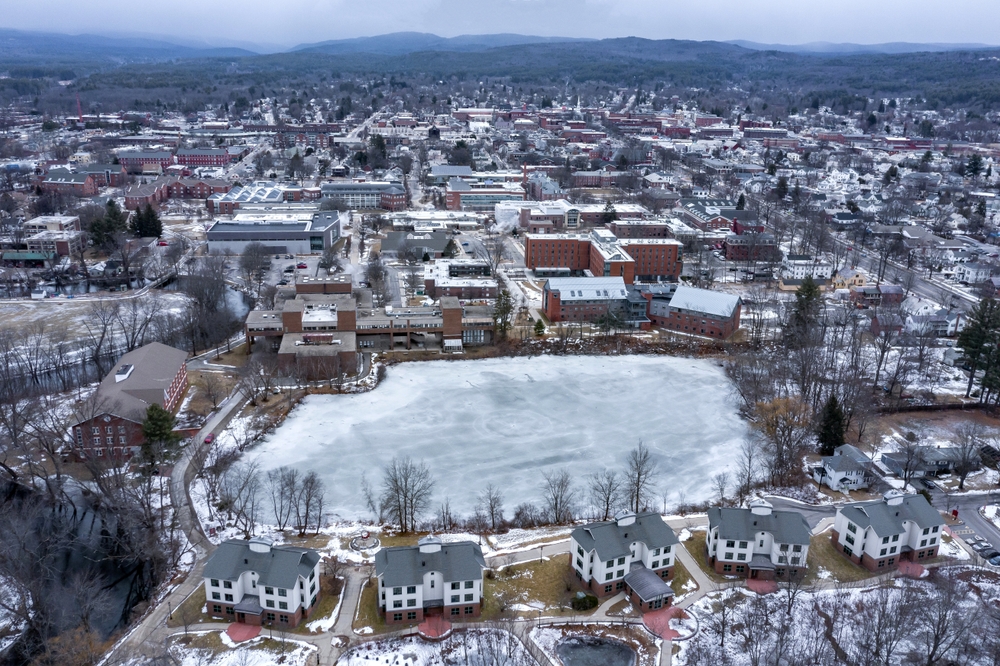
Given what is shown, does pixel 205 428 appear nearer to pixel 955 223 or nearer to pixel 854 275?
pixel 854 275

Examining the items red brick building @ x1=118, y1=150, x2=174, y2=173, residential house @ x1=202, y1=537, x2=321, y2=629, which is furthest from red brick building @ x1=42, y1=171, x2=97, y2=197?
residential house @ x1=202, y1=537, x2=321, y2=629

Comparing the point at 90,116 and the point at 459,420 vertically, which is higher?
the point at 90,116

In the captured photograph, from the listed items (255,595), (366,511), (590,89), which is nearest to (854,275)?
(366,511)

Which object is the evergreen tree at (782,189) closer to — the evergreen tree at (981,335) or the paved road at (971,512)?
the evergreen tree at (981,335)

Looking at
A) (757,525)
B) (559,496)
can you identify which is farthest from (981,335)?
(559,496)

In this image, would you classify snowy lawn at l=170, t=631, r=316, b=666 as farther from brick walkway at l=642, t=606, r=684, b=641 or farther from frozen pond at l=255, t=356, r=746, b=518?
brick walkway at l=642, t=606, r=684, b=641
